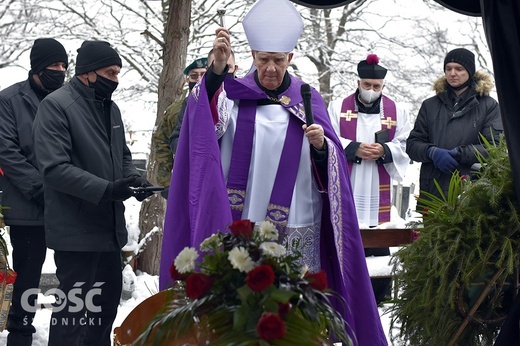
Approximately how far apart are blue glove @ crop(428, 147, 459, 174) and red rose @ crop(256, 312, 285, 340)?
4.82m

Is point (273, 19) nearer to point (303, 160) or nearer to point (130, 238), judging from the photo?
point (303, 160)

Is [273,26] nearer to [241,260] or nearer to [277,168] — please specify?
[277,168]

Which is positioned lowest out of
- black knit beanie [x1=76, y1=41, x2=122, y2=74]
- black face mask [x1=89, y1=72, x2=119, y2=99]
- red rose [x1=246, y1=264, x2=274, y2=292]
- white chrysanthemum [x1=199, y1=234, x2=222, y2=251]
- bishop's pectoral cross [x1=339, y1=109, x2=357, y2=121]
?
red rose [x1=246, y1=264, x2=274, y2=292]

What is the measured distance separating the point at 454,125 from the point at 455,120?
4 cm

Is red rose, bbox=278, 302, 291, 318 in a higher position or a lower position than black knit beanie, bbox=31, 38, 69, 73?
lower

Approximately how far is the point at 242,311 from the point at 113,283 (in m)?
3.20

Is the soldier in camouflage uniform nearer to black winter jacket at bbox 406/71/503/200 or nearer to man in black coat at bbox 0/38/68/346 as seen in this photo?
man in black coat at bbox 0/38/68/346

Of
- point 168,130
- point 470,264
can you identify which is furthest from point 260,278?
point 168,130

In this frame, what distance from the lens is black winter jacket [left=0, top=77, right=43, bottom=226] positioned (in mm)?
6059

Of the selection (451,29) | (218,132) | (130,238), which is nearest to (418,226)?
(218,132)

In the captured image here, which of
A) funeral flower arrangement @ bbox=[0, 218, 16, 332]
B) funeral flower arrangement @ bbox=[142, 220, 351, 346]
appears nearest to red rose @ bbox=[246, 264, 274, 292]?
funeral flower arrangement @ bbox=[142, 220, 351, 346]

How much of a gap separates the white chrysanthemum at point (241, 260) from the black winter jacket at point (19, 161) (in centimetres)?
355

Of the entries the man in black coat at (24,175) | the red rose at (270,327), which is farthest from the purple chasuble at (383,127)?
the red rose at (270,327)

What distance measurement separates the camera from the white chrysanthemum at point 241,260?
2.69 meters
